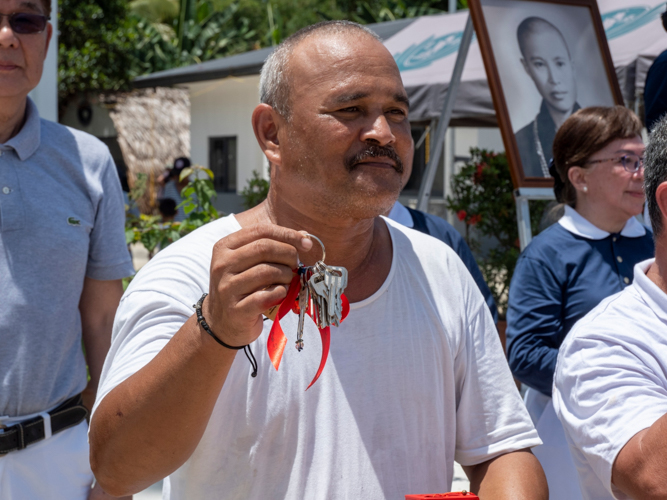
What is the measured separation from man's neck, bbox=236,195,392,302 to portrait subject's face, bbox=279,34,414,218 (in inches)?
3.0

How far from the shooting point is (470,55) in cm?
708

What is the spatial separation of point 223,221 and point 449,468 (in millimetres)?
770

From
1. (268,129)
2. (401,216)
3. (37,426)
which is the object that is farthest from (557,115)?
(37,426)

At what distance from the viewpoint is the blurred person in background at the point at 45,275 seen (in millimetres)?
2016

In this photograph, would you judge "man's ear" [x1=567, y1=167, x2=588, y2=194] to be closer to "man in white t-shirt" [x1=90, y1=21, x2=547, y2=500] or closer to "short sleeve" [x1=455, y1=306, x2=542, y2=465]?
"man in white t-shirt" [x1=90, y1=21, x2=547, y2=500]

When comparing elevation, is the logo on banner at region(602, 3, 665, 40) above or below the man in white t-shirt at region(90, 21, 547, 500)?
above

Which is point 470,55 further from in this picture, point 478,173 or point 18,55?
point 18,55

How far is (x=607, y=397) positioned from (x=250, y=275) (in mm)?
876

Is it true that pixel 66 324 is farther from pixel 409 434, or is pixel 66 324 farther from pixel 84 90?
pixel 84 90

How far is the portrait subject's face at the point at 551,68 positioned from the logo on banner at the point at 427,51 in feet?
9.07

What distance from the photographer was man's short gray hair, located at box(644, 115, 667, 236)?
1707 millimetres

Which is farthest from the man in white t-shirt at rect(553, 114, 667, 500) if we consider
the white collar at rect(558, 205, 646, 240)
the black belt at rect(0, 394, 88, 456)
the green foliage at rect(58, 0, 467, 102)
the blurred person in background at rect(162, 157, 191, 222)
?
the green foliage at rect(58, 0, 467, 102)

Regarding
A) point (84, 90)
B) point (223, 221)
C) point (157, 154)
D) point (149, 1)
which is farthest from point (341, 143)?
point (149, 1)

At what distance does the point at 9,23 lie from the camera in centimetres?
210
